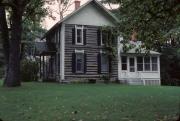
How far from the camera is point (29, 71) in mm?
45000

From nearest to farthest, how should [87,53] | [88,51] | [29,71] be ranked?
[87,53], [88,51], [29,71]

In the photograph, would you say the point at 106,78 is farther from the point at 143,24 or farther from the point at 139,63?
the point at 143,24

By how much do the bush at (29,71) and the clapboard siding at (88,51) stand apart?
592cm

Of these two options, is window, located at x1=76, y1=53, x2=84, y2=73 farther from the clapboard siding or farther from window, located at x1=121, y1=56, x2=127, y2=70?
window, located at x1=121, y1=56, x2=127, y2=70

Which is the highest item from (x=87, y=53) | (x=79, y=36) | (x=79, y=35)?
(x=79, y=35)

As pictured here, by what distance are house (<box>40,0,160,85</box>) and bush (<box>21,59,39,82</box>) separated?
1.90 meters

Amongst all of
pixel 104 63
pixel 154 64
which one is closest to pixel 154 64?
pixel 154 64

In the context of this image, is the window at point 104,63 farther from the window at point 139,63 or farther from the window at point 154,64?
the window at point 154,64

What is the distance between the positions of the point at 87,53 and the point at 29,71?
7399 mm

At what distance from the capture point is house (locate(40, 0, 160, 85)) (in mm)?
41281

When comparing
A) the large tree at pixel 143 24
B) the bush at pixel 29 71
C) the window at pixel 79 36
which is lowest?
the bush at pixel 29 71

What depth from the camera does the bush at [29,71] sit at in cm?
4459

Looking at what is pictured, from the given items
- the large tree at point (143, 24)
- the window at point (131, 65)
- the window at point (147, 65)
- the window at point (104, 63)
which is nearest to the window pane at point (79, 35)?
the window at point (104, 63)

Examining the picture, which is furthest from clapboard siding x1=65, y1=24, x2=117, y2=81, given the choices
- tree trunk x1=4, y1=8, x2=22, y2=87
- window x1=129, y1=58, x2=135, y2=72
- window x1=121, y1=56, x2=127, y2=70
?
tree trunk x1=4, y1=8, x2=22, y2=87
